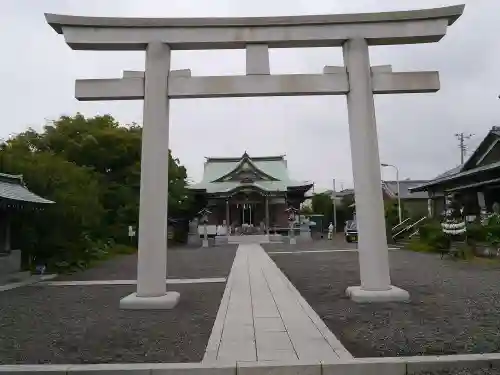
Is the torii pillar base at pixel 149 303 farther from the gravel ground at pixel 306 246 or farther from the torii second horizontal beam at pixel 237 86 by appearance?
the gravel ground at pixel 306 246

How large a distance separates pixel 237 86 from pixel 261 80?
51cm

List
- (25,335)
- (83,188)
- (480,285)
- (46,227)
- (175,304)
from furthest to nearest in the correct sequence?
(83,188) → (46,227) → (480,285) → (175,304) → (25,335)

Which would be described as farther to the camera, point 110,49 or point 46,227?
point 46,227

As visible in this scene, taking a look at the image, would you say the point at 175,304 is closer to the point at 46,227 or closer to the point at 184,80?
the point at 184,80

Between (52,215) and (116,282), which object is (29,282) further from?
(52,215)

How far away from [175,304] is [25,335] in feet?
9.19

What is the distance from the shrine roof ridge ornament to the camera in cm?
890

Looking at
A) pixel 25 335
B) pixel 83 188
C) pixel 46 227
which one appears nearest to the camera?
pixel 25 335

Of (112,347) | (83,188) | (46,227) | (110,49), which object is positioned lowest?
(112,347)

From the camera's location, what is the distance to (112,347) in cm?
590

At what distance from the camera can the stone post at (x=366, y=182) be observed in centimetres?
878

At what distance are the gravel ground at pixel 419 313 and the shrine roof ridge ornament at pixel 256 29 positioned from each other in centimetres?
552

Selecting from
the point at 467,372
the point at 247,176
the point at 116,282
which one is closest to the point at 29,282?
the point at 116,282

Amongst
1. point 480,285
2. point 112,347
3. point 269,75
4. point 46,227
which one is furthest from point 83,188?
point 480,285
